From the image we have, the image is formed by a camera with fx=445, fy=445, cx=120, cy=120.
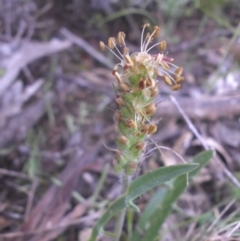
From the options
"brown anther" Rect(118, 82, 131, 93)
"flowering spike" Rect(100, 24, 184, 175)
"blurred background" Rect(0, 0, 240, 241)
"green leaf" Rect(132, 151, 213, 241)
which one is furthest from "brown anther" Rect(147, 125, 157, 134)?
"blurred background" Rect(0, 0, 240, 241)

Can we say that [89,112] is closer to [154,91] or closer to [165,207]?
[165,207]

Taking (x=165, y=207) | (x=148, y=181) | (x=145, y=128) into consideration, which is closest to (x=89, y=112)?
(x=165, y=207)

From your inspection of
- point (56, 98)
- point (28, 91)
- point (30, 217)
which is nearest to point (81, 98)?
point (56, 98)

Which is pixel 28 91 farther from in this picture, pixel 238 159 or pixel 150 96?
pixel 150 96

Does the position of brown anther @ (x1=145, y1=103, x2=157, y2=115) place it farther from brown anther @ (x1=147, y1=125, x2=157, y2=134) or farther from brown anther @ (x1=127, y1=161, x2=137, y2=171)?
brown anther @ (x1=127, y1=161, x2=137, y2=171)

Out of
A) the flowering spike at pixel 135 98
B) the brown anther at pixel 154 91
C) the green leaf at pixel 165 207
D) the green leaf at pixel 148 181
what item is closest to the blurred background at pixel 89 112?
the green leaf at pixel 165 207

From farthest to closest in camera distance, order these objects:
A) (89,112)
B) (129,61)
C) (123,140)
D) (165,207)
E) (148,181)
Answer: (89,112)
(165,207)
(148,181)
(123,140)
(129,61)
